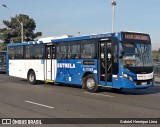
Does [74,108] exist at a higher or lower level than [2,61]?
lower

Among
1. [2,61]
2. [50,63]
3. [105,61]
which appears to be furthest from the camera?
[2,61]

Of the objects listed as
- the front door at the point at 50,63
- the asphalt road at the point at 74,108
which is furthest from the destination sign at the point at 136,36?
the front door at the point at 50,63

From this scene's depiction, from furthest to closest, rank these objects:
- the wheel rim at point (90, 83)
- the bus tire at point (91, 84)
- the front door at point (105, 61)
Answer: the wheel rim at point (90, 83) → the bus tire at point (91, 84) → the front door at point (105, 61)

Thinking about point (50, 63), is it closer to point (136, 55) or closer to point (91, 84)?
point (91, 84)

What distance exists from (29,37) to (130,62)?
4232cm

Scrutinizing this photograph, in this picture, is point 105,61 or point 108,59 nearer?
point 108,59

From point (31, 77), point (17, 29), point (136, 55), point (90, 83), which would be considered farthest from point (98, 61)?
point (17, 29)

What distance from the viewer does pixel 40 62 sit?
20.8 metres

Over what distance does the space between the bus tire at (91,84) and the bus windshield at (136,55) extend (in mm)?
2241

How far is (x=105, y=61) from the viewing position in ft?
51.7

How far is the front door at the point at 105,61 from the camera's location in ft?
50.9

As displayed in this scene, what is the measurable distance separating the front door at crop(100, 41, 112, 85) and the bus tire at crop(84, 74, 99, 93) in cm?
54

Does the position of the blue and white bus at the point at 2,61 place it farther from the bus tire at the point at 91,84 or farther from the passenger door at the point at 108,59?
the passenger door at the point at 108,59

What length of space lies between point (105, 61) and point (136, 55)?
5.18 feet
